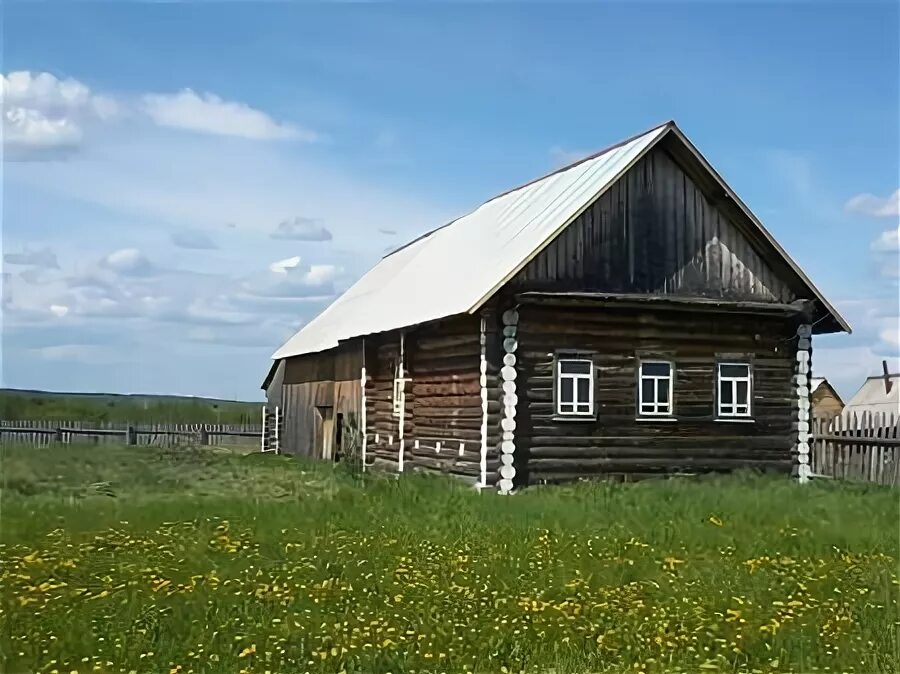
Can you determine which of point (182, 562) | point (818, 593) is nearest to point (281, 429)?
point (182, 562)

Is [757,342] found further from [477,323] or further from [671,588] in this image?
[671,588]

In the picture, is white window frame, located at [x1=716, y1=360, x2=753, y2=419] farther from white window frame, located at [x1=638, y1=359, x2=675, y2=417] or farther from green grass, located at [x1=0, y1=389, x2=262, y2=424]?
green grass, located at [x1=0, y1=389, x2=262, y2=424]

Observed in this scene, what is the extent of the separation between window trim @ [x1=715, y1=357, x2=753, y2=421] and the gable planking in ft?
4.31

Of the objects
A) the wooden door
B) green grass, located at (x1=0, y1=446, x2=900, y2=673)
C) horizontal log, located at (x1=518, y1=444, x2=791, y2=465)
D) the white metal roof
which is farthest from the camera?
the wooden door

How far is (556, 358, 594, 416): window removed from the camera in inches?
788

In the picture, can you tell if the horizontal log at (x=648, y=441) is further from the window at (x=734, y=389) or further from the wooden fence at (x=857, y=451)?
the wooden fence at (x=857, y=451)

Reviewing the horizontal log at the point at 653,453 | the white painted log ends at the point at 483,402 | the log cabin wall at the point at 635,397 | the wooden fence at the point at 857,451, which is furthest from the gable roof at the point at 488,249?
the horizontal log at the point at 653,453

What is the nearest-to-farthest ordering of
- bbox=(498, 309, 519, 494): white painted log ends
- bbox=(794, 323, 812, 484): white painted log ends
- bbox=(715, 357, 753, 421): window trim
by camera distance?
bbox=(498, 309, 519, 494): white painted log ends → bbox=(715, 357, 753, 421): window trim → bbox=(794, 323, 812, 484): white painted log ends

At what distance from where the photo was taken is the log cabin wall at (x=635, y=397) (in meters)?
19.7

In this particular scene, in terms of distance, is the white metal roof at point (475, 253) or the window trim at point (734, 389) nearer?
the white metal roof at point (475, 253)

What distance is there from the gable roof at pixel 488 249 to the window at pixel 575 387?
7.60ft

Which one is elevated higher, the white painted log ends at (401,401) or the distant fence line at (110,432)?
the white painted log ends at (401,401)

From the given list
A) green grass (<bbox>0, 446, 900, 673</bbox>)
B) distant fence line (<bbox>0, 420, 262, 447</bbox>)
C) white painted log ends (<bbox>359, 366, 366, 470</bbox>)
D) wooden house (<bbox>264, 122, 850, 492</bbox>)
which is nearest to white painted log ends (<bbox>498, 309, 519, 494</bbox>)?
wooden house (<bbox>264, 122, 850, 492</bbox>)

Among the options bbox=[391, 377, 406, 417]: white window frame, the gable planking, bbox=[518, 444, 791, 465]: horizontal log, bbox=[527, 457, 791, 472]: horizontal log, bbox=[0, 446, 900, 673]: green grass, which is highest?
the gable planking
